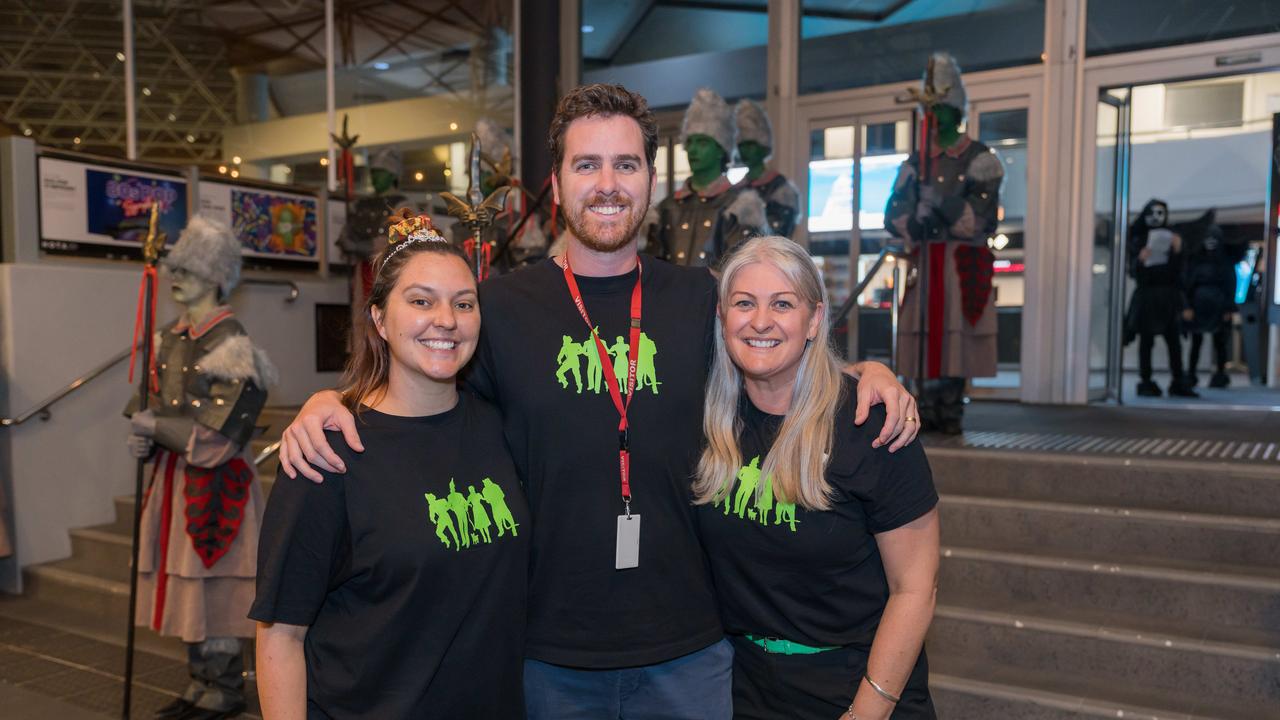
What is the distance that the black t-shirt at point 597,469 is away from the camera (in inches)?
75.4

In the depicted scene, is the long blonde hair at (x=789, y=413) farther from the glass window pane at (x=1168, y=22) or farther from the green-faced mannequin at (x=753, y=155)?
the glass window pane at (x=1168, y=22)

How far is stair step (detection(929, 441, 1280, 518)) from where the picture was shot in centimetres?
392

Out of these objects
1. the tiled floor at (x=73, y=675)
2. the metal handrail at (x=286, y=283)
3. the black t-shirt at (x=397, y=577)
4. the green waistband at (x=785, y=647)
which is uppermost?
the metal handrail at (x=286, y=283)

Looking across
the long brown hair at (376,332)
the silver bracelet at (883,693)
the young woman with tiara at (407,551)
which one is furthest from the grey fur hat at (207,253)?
the silver bracelet at (883,693)

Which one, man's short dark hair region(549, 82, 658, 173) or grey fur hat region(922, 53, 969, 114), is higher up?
grey fur hat region(922, 53, 969, 114)

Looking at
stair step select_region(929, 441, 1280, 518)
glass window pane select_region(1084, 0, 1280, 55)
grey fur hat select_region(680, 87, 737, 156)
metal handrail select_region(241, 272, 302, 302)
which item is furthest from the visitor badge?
glass window pane select_region(1084, 0, 1280, 55)

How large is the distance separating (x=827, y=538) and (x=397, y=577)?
0.81 meters

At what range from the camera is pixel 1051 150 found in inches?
299

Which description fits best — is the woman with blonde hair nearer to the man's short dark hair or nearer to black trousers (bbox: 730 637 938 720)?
black trousers (bbox: 730 637 938 720)

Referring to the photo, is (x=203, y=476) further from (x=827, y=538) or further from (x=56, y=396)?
(x=827, y=538)

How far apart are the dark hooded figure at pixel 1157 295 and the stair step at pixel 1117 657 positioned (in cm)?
587

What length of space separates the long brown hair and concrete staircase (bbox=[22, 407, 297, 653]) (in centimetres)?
348

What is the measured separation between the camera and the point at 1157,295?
876 centimetres

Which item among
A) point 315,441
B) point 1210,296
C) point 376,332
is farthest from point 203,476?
point 1210,296
